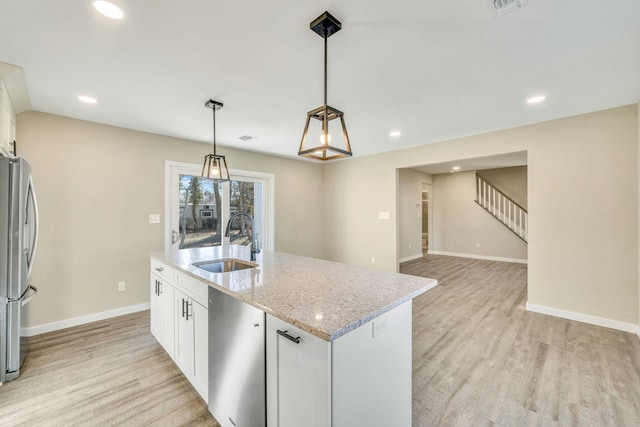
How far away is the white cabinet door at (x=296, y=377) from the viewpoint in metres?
1.08

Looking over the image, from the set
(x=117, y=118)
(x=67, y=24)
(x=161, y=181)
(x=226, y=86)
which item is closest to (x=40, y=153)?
(x=117, y=118)

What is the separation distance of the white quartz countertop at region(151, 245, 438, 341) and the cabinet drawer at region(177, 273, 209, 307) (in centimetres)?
6

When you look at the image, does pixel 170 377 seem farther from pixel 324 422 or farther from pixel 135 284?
pixel 135 284

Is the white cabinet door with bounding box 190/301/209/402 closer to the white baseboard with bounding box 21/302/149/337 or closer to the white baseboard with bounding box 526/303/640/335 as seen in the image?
the white baseboard with bounding box 21/302/149/337

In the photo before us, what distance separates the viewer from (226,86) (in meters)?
2.43

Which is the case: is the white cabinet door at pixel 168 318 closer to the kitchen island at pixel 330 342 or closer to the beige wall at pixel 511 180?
the kitchen island at pixel 330 342

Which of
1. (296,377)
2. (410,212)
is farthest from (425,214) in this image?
(296,377)

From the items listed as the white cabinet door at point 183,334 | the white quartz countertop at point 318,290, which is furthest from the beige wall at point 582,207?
the white cabinet door at point 183,334

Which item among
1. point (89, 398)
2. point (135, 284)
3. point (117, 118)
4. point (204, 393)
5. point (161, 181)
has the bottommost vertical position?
point (89, 398)

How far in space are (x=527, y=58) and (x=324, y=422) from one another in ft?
8.69

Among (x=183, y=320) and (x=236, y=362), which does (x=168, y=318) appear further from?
(x=236, y=362)

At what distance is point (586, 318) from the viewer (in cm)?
316

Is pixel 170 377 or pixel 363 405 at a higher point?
pixel 363 405

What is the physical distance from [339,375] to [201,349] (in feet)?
3.66
